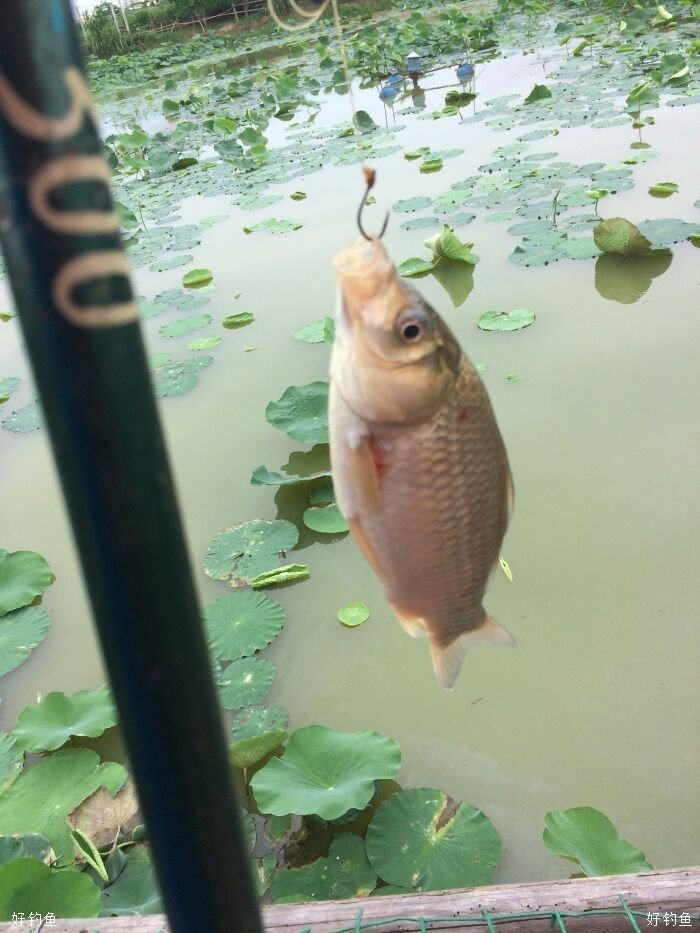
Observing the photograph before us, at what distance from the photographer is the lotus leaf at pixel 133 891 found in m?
1.55

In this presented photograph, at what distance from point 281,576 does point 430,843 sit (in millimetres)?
958

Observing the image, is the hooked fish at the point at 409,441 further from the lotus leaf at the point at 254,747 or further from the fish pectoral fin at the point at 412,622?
the lotus leaf at the point at 254,747

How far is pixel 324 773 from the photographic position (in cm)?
167

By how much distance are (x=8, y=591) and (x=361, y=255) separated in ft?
7.18

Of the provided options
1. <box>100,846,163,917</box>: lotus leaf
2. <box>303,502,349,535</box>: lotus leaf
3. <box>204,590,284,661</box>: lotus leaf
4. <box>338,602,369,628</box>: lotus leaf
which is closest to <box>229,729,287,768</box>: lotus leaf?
<box>100,846,163,917</box>: lotus leaf

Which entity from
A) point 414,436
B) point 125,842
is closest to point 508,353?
point 125,842

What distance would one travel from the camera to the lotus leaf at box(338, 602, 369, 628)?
2.27 meters

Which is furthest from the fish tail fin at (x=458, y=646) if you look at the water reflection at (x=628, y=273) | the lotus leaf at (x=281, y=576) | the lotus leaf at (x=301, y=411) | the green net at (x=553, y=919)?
the water reflection at (x=628, y=273)

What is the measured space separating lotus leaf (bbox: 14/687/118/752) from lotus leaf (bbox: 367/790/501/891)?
70cm

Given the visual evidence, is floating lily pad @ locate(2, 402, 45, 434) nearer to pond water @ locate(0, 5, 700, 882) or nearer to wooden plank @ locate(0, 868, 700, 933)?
pond water @ locate(0, 5, 700, 882)

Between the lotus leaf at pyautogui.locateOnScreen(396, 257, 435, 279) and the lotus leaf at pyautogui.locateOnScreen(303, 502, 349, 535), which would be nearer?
the lotus leaf at pyautogui.locateOnScreen(303, 502, 349, 535)

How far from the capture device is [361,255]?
0.67 m

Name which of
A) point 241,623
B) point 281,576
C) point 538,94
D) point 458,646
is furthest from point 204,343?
point 538,94

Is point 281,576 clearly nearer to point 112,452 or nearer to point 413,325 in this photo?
point 413,325
